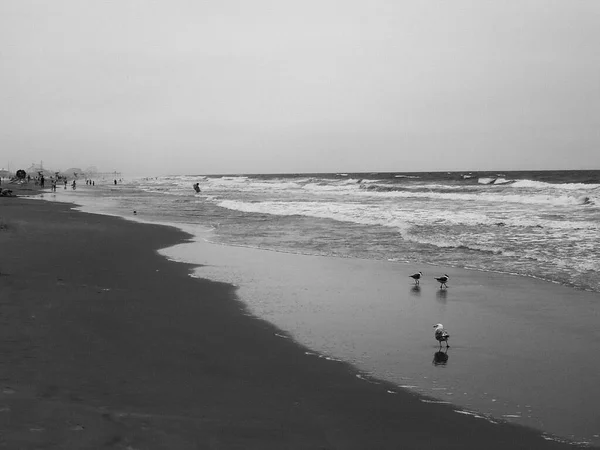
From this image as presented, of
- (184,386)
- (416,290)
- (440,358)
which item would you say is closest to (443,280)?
(416,290)

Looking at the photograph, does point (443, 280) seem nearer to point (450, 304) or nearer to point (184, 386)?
point (450, 304)

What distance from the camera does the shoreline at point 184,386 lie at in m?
4.09

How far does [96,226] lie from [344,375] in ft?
A: 56.3

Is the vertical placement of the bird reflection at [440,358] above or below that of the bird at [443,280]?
below

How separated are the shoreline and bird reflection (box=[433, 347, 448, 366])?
103cm

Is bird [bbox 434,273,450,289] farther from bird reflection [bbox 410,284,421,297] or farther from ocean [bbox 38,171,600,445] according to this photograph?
bird reflection [bbox 410,284,421,297]

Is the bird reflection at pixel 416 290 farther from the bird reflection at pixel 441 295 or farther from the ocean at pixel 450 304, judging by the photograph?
the bird reflection at pixel 441 295

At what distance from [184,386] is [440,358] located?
298 centimetres

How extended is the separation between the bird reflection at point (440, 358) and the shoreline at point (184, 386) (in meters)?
1.03

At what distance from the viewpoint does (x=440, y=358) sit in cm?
615

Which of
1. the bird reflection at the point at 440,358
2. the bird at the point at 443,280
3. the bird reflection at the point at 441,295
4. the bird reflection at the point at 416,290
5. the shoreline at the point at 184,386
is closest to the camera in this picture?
the shoreline at the point at 184,386

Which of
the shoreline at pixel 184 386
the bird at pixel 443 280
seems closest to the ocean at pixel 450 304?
the bird at pixel 443 280

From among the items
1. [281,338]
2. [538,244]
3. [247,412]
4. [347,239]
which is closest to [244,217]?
[347,239]

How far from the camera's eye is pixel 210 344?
256 inches
